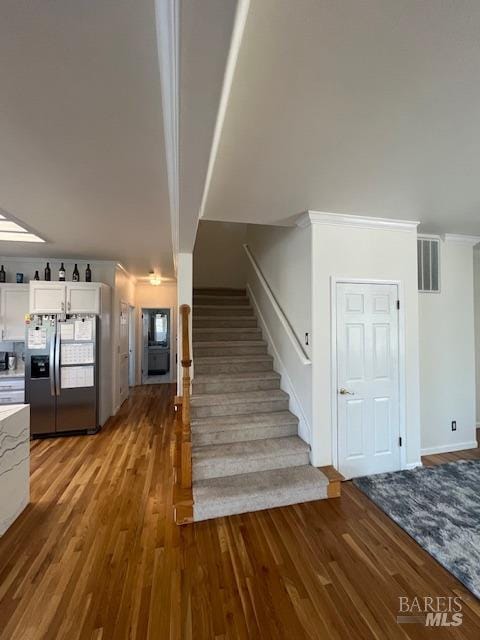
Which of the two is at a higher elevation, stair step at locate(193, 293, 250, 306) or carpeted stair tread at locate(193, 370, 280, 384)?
stair step at locate(193, 293, 250, 306)

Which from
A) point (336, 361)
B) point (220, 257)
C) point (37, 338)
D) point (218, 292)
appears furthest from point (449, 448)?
point (37, 338)

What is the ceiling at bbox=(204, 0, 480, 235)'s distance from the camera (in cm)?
98

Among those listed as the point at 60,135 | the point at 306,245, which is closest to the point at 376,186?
the point at 306,245

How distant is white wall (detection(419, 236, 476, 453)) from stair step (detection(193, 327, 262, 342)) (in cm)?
213

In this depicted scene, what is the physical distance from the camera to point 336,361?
272cm

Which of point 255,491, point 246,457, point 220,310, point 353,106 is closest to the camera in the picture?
point 353,106

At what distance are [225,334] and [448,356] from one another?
2845 millimetres

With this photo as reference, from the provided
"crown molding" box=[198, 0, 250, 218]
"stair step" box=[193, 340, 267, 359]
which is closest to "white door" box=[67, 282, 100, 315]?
"stair step" box=[193, 340, 267, 359]

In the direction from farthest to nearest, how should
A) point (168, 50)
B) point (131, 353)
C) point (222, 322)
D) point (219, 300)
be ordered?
1. point (131, 353)
2. point (219, 300)
3. point (222, 322)
4. point (168, 50)

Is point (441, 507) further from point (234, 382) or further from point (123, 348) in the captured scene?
point (123, 348)

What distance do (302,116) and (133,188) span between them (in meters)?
1.32

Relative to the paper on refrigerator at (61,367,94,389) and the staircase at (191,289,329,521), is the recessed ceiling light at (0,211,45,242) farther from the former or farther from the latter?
the staircase at (191,289,329,521)

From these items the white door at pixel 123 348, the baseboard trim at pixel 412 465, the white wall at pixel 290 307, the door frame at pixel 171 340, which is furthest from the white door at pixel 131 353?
the baseboard trim at pixel 412 465

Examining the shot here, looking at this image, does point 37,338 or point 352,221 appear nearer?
point 352,221
